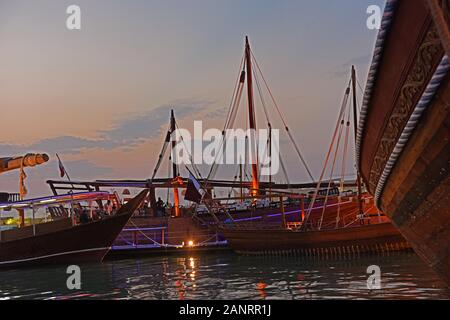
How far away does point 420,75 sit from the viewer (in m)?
3.54

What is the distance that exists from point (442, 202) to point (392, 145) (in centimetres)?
66

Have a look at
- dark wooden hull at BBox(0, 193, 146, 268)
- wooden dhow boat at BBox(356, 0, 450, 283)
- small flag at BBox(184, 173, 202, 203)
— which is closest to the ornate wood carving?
wooden dhow boat at BBox(356, 0, 450, 283)

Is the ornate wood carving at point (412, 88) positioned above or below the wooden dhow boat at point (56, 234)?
above

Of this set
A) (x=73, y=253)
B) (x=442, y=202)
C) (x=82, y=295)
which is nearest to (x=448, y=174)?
(x=442, y=202)

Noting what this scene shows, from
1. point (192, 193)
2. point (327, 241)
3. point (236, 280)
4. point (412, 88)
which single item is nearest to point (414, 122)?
point (412, 88)

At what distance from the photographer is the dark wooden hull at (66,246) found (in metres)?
22.3

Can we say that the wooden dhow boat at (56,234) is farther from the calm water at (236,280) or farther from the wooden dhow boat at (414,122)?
the wooden dhow boat at (414,122)

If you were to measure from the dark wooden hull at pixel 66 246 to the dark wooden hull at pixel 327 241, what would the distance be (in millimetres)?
6394

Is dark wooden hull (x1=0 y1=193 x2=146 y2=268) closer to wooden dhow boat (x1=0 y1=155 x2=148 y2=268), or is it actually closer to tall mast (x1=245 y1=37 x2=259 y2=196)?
wooden dhow boat (x1=0 y1=155 x2=148 y2=268)

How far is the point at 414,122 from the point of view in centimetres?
375

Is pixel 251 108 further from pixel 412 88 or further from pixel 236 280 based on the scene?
pixel 412 88

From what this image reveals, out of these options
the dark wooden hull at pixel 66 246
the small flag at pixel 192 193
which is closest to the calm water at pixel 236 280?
the dark wooden hull at pixel 66 246

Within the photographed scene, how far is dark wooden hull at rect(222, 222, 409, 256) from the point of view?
20391 mm
